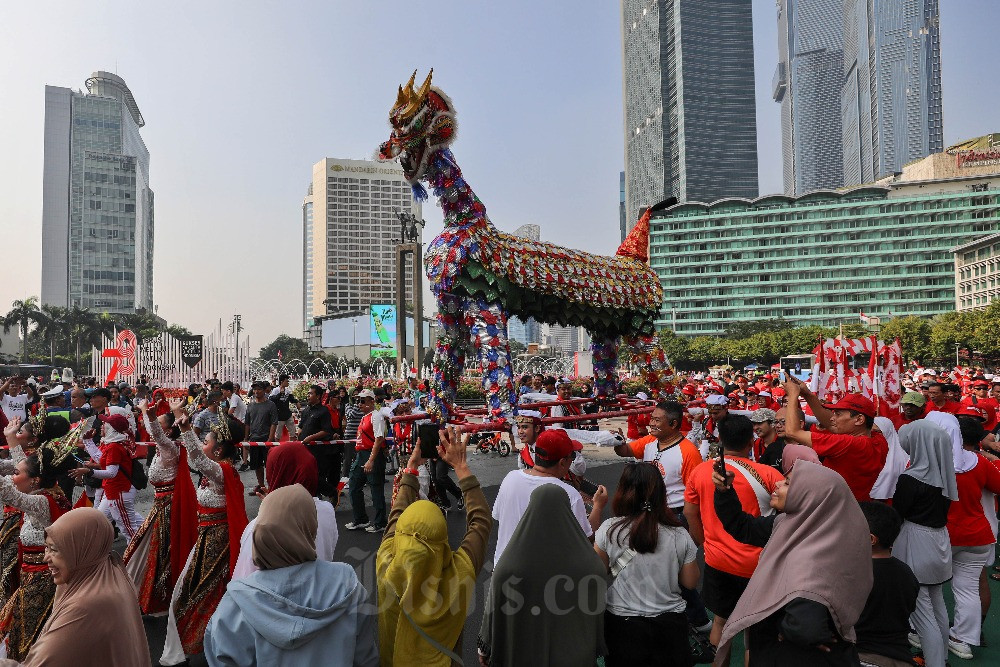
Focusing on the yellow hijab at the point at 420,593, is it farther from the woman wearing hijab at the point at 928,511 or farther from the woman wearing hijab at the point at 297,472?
the woman wearing hijab at the point at 928,511

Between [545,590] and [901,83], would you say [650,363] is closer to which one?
[545,590]

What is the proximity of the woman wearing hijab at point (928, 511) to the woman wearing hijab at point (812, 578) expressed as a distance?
2040 millimetres

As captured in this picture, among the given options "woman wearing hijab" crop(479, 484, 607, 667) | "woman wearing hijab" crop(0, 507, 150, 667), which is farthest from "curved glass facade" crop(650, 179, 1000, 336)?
"woman wearing hijab" crop(0, 507, 150, 667)

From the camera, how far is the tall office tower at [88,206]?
94.3 meters

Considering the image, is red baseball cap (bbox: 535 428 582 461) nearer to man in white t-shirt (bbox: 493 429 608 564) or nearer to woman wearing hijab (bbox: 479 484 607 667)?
man in white t-shirt (bbox: 493 429 608 564)

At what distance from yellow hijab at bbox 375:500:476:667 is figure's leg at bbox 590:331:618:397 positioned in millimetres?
6336

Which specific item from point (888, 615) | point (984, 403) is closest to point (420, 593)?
point (888, 615)

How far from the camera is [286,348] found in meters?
104

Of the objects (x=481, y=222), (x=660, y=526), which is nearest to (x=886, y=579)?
(x=660, y=526)

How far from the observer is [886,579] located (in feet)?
9.26

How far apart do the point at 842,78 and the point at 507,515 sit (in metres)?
232

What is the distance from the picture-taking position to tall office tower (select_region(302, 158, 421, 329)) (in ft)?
354

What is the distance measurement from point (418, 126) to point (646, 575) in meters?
5.34

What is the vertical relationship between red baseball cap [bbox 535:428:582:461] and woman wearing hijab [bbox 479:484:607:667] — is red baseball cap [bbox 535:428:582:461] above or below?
above
